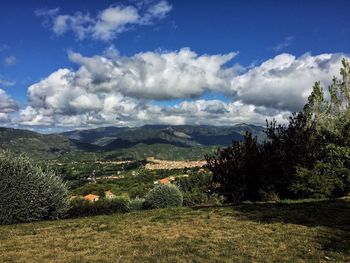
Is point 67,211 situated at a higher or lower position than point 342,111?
lower

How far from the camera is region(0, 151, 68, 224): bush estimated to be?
18.3 metres

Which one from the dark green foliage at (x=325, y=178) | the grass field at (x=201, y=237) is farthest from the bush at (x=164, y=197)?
the dark green foliage at (x=325, y=178)

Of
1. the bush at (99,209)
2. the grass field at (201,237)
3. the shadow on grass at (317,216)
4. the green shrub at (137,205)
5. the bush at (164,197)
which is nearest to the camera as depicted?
the grass field at (201,237)

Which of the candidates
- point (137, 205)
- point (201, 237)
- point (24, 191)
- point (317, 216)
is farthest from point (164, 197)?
point (201, 237)

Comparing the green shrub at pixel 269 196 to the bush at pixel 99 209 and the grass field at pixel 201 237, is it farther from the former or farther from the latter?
the bush at pixel 99 209

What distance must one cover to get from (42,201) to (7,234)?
514 centimetres

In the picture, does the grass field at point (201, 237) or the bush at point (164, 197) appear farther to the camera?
the bush at point (164, 197)

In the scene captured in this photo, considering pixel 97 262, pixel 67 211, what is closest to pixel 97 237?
pixel 97 262

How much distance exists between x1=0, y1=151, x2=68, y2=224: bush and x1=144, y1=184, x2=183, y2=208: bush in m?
6.14

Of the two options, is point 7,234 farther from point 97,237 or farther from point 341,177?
point 341,177

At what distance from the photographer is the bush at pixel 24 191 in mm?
18266

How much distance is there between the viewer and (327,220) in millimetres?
13164

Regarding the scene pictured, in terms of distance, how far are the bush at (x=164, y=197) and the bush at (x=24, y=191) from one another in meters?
6.14

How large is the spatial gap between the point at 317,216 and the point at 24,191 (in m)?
14.2
